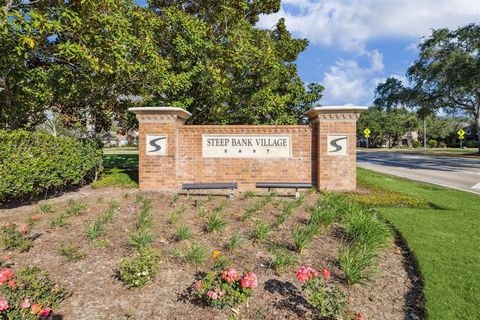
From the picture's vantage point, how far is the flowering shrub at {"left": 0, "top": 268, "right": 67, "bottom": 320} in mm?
2516

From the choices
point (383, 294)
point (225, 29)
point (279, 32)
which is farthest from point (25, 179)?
point (279, 32)

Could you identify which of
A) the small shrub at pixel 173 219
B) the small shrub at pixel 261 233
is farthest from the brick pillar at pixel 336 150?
the small shrub at pixel 173 219

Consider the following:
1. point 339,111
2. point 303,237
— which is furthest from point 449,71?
Result: point 303,237

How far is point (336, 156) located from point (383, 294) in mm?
6213

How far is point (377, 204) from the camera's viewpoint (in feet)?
24.9

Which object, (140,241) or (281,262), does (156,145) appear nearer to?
(140,241)

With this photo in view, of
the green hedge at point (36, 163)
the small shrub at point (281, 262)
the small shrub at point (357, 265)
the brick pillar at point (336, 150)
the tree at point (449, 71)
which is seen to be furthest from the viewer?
the tree at point (449, 71)

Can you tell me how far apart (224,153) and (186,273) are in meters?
6.19

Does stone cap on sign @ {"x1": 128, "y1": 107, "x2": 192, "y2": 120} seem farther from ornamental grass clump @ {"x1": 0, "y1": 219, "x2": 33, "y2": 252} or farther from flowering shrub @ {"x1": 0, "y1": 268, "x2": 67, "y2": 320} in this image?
flowering shrub @ {"x1": 0, "y1": 268, "x2": 67, "y2": 320}

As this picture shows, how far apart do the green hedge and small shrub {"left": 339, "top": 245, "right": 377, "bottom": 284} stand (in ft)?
24.1

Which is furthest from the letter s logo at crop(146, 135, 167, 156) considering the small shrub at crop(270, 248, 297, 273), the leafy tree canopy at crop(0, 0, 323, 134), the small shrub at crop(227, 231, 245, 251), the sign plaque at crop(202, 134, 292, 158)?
the small shrub at crop(270, 248, 297, 273)

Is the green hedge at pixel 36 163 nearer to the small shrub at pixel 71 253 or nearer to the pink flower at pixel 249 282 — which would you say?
the small shrub at pixel 71 253

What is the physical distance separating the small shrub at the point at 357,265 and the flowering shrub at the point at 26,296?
10.9 feet

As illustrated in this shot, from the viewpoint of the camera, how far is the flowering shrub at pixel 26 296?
252 centimetres
